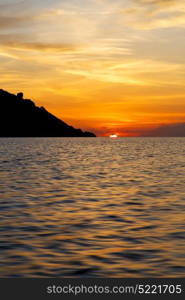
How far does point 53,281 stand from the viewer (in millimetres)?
13672

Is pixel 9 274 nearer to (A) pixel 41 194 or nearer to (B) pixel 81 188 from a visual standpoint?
(A) pixel 41 194

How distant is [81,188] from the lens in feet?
122

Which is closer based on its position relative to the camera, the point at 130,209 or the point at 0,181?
the point at 130,209

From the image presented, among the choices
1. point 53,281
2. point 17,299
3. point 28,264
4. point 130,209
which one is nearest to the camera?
point 17,299

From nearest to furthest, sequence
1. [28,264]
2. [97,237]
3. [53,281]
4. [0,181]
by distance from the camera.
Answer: [53,281]
[28,264]
[97,237]
[0,181]

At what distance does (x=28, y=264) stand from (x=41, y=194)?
58.7ft

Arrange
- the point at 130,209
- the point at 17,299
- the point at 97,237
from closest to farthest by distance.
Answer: the point at 17,299, the point at 97,237, the point at 130,209

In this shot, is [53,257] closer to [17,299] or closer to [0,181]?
[17,299]

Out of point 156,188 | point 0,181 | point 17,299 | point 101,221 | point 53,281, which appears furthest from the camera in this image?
point 0,181

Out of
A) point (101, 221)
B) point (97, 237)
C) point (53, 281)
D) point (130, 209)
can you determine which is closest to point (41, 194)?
A: point (130, 209)

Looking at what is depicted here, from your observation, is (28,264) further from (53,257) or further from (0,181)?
A: (0,181)

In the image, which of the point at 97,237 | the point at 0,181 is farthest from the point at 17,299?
the point at 0,181

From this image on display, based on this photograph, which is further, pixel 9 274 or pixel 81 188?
pixel 81 188

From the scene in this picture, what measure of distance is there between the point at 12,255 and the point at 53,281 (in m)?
3.08
